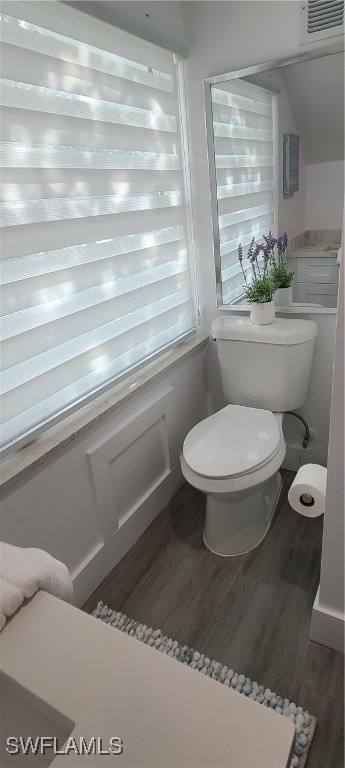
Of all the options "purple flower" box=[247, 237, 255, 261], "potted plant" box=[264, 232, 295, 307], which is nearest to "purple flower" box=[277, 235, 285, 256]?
"potted plant" box=[264, 232, 295, 307]

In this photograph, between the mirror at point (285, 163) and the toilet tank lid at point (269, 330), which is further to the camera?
the toilet tank lid at point (269, 330)

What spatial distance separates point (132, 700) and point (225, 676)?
0.92 meters

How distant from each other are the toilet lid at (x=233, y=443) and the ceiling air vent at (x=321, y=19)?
135 cm

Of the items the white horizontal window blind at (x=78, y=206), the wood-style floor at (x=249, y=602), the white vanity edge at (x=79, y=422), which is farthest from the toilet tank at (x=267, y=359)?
the wood-style floor at (x=249, y=602)

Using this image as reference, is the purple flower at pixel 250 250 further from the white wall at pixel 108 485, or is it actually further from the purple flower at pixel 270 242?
the white wall at pixel 108 485

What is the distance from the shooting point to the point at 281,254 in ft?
6.01

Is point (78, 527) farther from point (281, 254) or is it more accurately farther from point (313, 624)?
point (281, 254)

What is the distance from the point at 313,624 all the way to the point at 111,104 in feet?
5.91

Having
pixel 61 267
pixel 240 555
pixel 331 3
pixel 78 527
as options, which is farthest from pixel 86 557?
pixel 331 3

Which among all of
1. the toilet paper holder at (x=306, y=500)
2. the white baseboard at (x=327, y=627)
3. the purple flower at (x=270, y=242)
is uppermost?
the purple flower at (x=270, y=242)

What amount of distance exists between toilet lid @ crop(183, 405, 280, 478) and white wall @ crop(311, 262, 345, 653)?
0.36 metres

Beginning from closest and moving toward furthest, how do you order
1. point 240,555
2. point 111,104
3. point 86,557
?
point 111,104
point 86,557
point 240,555

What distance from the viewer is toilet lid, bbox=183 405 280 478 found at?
58.4 inches

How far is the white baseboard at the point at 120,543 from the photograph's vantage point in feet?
5.04
